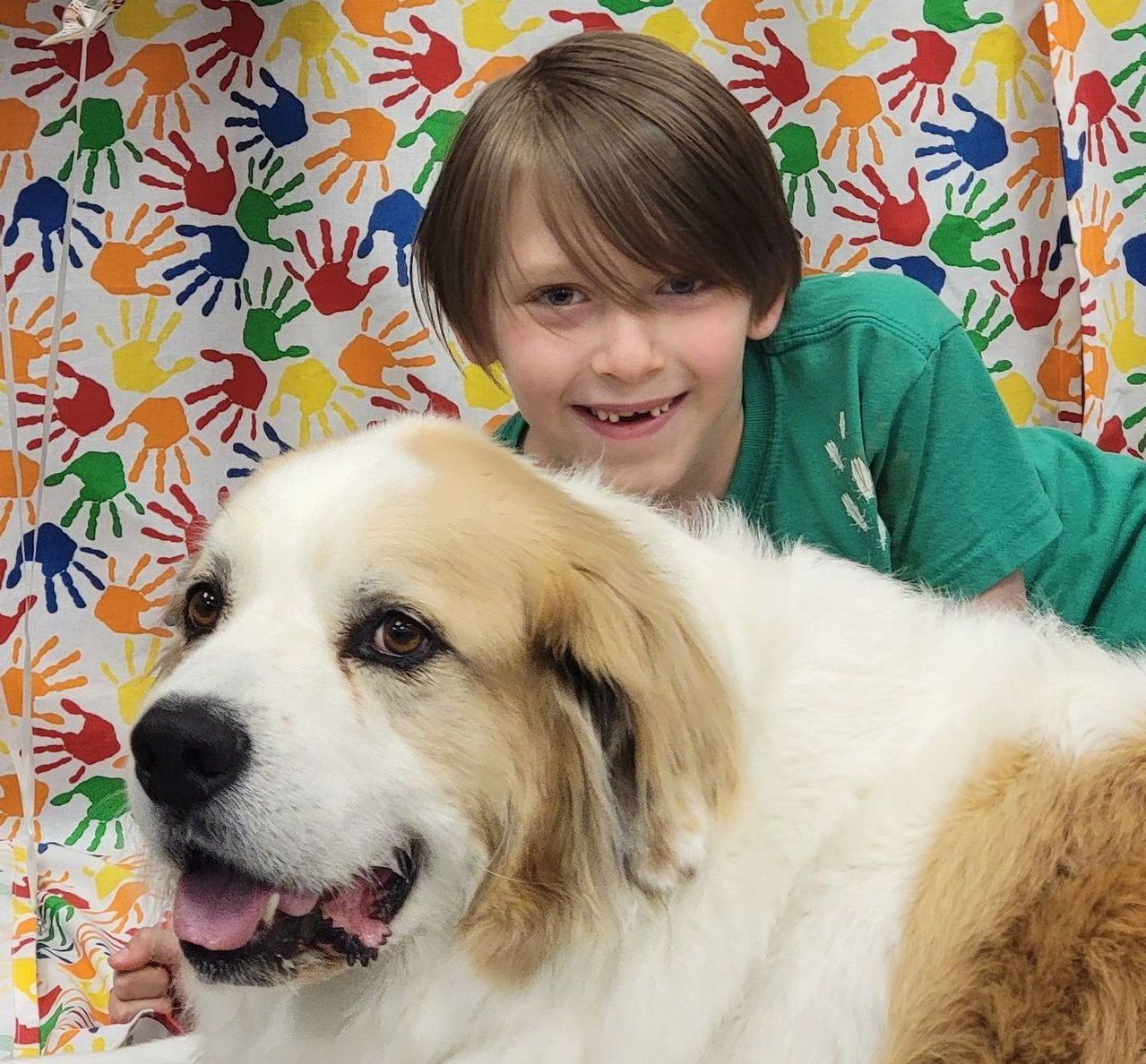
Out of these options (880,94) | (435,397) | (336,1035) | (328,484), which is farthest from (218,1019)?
(880,94)

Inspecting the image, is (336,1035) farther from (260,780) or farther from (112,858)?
(112,858)

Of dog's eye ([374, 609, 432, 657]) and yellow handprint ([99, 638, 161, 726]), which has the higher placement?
dog's eye ([374, 609, 432, 657])

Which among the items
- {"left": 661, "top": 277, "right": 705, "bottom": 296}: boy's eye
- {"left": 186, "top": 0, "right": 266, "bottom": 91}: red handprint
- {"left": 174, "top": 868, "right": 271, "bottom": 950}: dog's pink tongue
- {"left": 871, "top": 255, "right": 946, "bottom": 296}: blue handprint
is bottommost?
{"left": 174, "top": 868, "right": 271, "bottom": 950}: dog's pink tongue

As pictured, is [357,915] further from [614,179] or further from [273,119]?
[273,119]

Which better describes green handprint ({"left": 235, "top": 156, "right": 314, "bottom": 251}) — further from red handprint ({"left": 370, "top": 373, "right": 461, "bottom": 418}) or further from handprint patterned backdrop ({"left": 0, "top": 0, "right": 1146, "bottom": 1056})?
red handprint ({"left": 370, "top": 373, "right": 461, "bottom": 418})

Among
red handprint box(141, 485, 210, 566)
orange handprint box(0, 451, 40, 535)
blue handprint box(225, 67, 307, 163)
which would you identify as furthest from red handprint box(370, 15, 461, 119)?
orange handprint box(0, 451, 40, 535)

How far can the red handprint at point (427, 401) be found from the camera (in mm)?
2361

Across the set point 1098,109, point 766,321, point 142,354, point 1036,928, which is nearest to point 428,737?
point 1036,928

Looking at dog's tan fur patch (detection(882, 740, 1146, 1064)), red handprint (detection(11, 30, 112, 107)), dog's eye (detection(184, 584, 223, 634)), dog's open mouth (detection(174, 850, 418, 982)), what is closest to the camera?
dog's tan fur patch (detection(882, 740, 1146, 1064))

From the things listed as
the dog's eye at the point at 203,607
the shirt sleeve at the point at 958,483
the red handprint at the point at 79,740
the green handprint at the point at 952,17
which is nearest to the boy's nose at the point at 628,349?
the shirt sleeve at the point at 958,483

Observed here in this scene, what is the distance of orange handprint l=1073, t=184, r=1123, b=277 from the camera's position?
2.25 metres

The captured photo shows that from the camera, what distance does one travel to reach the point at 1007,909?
0.92m

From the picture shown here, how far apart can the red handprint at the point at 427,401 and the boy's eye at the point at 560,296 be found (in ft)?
2.51

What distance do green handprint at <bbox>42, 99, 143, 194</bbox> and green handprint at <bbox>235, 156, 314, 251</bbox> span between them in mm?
186
